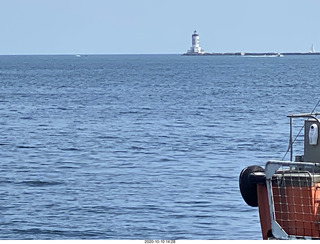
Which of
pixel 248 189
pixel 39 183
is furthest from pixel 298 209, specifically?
pixel 39 183

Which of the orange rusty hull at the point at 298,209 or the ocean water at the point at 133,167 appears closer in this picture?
the orange rusty hull at the point at 298,209

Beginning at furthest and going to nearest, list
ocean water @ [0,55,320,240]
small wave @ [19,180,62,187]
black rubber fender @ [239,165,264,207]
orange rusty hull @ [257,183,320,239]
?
small wave @ [19,180,62,187] → ocean water @ [0,55,320,240] → black rubber fender @ [239,165,264,207] → orange rusty hull @ [257,183,320,239]

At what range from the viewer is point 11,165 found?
32312mm

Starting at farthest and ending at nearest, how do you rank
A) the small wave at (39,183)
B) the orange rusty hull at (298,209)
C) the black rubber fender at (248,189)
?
the small wave at (39,183) → the black rubber fender at (248,189) → the orange rusty hull at (298,209)

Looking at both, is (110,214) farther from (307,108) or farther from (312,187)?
(307,108)

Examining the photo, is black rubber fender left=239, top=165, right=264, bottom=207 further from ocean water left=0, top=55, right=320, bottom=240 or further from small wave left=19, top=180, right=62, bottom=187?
small wave left=19, top=180, right=62, bottom=187

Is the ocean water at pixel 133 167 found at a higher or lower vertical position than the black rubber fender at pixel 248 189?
lower

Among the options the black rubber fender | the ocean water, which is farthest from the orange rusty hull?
the ocean water

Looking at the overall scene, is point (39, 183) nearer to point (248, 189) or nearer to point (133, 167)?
point (133, 167)

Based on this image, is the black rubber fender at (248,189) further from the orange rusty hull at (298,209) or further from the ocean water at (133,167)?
the ocean water at (133,167)

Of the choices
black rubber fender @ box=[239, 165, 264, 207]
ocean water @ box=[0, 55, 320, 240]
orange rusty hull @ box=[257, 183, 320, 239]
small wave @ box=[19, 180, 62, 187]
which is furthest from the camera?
small wave @ box=[19, 180, 62, 187]

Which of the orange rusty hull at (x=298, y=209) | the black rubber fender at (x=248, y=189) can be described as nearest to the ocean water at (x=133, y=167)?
the black rubber fender at (x=248, y=189)

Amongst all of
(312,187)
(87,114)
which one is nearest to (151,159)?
(312,187)

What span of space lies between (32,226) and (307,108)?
136 feet
